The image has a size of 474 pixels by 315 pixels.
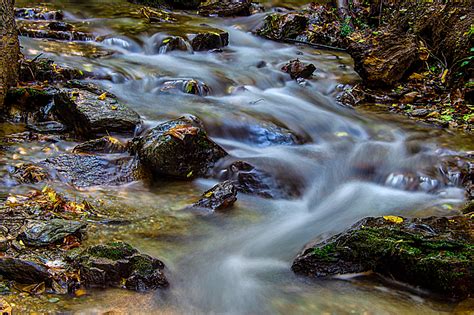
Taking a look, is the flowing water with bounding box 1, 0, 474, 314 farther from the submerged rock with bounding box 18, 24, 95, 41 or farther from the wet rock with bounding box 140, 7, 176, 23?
the wet rock with bounding box 140, 7, 176, 23

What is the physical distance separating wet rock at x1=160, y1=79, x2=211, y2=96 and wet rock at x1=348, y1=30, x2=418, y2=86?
3.23m

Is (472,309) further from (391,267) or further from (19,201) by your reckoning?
(19,201)

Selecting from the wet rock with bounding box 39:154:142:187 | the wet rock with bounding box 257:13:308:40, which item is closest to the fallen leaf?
the wet rock with bounding box 39:154:142:187

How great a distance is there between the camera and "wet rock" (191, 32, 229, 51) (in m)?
10.6

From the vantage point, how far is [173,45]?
401 inches

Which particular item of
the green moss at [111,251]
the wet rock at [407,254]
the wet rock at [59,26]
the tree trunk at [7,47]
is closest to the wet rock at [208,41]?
the wet rock at [59,26]

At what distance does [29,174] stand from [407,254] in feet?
12.1

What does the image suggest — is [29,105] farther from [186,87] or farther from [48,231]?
[48,231]

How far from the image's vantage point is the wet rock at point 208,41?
10578 mm

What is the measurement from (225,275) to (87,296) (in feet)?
3.62

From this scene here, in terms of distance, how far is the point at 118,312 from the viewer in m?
2.73

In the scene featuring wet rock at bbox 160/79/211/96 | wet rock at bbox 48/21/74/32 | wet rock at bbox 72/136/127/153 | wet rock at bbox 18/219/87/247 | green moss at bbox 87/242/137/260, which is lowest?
Result: wet rock at bbox 72/136/127/153

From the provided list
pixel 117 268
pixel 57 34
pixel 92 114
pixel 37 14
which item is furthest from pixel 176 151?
pixel 37 14

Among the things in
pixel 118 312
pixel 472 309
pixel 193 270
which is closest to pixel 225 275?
pixel 193 270
